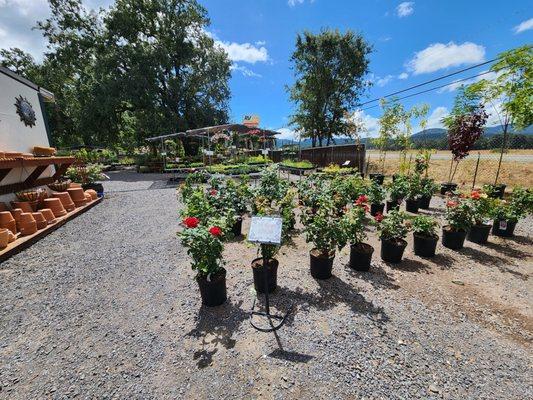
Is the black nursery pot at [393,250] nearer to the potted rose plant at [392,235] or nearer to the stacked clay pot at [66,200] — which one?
the potted rose plant at [392,235]

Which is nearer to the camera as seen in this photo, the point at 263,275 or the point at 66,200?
the point at 263,275

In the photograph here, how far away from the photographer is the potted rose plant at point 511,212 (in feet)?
15.7

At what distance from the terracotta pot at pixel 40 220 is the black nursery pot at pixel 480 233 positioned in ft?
29.7

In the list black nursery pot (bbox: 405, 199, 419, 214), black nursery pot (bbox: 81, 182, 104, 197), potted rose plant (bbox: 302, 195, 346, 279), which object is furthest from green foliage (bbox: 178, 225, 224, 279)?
black nursery pot (bbox: 81, 182, 104, 197)

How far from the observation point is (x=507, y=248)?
176 inches

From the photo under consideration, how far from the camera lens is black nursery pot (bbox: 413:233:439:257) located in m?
4.11

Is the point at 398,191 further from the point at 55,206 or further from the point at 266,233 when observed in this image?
the point at 55,206

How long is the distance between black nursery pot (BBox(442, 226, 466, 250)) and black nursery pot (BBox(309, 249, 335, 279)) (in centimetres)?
259

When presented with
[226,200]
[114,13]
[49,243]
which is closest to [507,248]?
[226,200]

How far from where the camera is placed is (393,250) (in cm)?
398

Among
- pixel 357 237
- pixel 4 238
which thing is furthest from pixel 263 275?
pixel 4 238

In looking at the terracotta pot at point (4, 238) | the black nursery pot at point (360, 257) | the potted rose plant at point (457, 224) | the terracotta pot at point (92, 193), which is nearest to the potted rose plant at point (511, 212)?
the potted rose plant at point (457, 224)

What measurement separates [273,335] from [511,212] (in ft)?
17.6

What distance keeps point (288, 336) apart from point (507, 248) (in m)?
4.65
